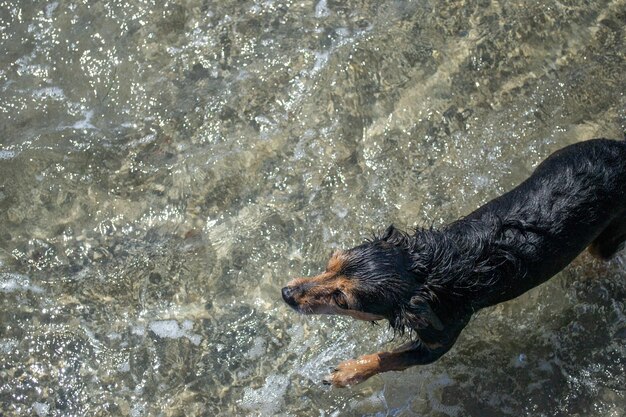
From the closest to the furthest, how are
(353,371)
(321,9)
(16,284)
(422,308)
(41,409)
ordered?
(422,308) → (353,371) → (41,409) → (16,284) → (321,9)

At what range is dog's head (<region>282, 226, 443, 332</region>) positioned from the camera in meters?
4.58

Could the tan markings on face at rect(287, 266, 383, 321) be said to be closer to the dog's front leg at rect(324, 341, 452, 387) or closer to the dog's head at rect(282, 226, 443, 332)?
the dog's head at rect(282, 226, 443, 332)

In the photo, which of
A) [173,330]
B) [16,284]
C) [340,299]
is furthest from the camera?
[16,284]

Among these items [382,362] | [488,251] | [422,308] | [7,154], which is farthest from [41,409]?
[488,251]

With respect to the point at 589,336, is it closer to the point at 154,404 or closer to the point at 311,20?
the point at 154,404

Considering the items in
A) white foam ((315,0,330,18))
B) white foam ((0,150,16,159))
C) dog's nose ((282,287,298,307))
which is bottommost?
dog's nose ((282,287,298,307))

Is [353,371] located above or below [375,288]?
below

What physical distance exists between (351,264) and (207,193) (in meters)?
2.45

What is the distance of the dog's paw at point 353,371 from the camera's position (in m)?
5.34

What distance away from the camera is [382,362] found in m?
5.22

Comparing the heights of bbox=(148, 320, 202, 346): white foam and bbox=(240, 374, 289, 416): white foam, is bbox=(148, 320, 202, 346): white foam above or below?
above

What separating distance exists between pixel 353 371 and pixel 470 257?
138cm

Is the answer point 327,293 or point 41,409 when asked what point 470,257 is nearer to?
point 327,293

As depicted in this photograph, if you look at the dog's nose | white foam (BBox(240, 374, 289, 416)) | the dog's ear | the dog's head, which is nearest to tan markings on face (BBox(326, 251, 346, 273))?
the dog's head
